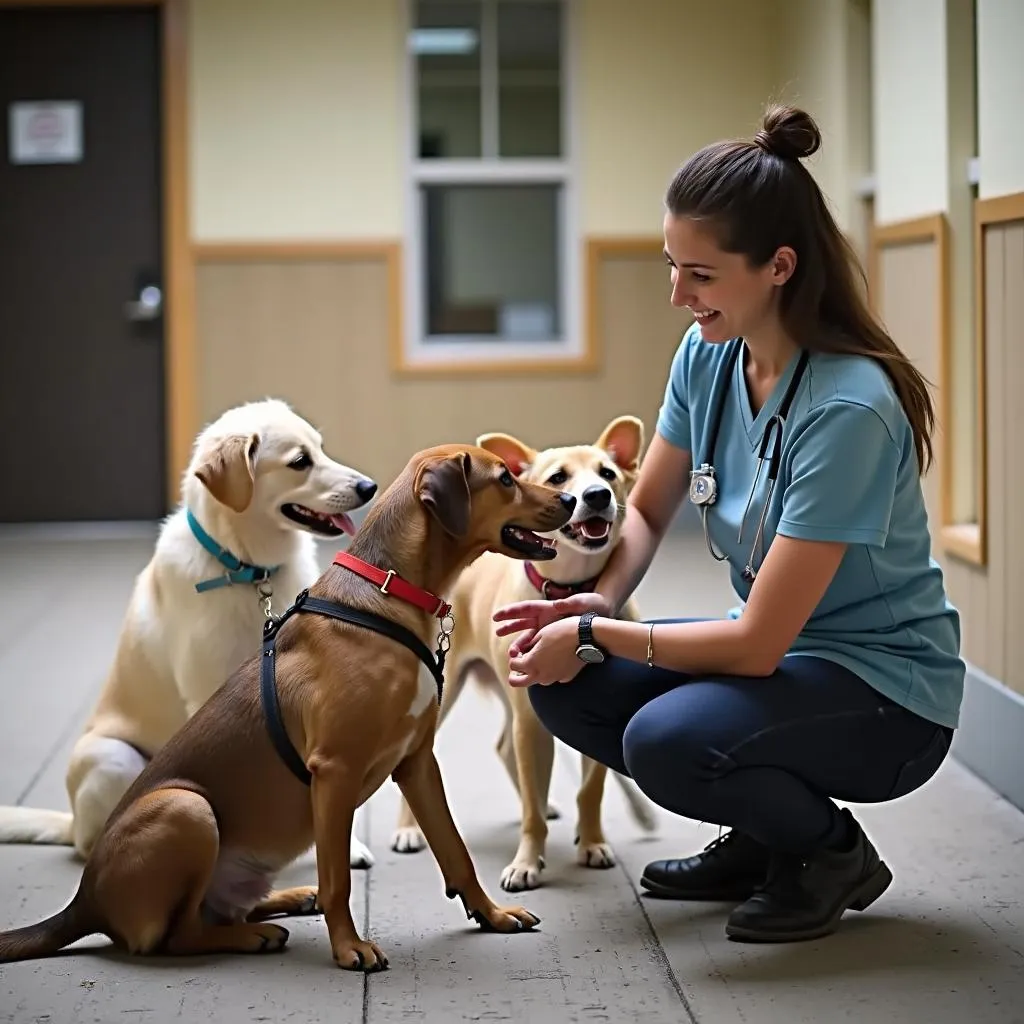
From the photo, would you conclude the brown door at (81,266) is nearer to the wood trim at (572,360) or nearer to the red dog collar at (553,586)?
the wood trim at (572,360)

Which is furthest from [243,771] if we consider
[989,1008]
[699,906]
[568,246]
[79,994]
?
[568,246]

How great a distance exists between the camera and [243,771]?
2279 millimetres

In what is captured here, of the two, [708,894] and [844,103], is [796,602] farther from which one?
[844,103]

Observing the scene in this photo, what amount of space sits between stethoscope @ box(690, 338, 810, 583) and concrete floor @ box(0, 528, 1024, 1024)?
1.94 ft

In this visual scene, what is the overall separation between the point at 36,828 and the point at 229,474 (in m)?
0.81

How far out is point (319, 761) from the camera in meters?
2.22

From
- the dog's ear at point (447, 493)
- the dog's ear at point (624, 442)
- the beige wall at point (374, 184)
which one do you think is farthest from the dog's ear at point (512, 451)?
the beige wall at point (374, 184)

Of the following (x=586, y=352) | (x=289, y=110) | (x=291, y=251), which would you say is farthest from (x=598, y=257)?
(x=289, y=110)

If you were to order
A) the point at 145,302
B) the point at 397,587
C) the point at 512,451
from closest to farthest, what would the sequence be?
the point at 397,587, the point at 512,451, the point at 145,302

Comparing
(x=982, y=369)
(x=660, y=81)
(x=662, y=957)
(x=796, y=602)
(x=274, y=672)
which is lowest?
(x=662, y=957)

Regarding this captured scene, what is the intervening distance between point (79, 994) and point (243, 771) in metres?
0.38

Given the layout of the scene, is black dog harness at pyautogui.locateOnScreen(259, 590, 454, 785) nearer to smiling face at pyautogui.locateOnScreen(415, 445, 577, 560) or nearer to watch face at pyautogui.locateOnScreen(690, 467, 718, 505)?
smiling face at pyautogui.locateOnScreen(415, 445, 577, 560)

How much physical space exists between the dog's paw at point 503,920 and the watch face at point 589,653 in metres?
0.43

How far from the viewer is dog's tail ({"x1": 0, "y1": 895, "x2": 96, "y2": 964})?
2.24 meters
